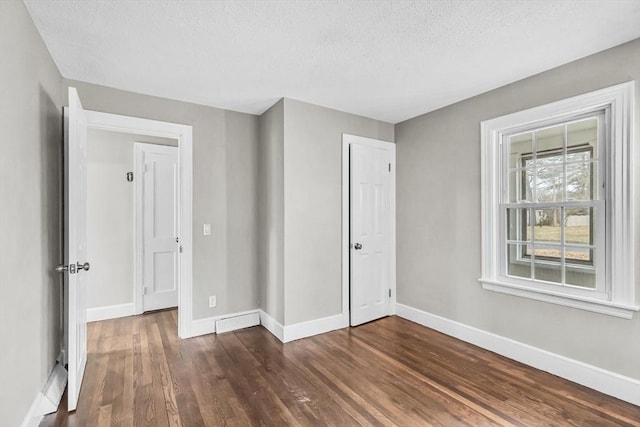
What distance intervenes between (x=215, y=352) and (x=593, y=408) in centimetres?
288

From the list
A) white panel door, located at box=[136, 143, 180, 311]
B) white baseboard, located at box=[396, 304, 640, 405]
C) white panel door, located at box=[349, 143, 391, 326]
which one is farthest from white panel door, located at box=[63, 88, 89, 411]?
white baseboard, located at box=[396, 304, 640, 405]

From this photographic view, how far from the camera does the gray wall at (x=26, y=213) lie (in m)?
1.54

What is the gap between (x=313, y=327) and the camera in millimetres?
3328

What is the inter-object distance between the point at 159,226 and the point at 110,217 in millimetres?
548

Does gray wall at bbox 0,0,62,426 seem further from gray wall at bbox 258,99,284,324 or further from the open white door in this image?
→ gray wall at bbox 258,99,284,324

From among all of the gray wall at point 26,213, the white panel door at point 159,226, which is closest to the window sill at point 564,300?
the gray wall at point 26,213

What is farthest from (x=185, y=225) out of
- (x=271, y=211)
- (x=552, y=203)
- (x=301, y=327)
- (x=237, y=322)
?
(x=552, y=203)

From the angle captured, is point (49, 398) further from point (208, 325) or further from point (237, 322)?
point (237, 322)

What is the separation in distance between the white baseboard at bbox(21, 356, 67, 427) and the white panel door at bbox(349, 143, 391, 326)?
258 centimetres

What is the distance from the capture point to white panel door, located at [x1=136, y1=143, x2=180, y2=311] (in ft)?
13.3

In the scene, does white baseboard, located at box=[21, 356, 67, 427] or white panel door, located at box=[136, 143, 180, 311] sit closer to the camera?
white baseboard, located at box=[21, 356, 67, 427]

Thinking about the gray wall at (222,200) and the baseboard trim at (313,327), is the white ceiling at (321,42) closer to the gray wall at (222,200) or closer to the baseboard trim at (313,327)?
the gray wall at (222,200)

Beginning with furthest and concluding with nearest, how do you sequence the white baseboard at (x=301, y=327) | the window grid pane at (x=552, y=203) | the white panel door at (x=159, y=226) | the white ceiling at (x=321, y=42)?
the white panel door at (x=159, y=226) → the white baseboard at (x=301, y=327) → the window grid pane at (x=552, y=203) → the white ceiling at (x=321, y=42)

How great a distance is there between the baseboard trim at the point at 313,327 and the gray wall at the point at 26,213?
1.87 meters
